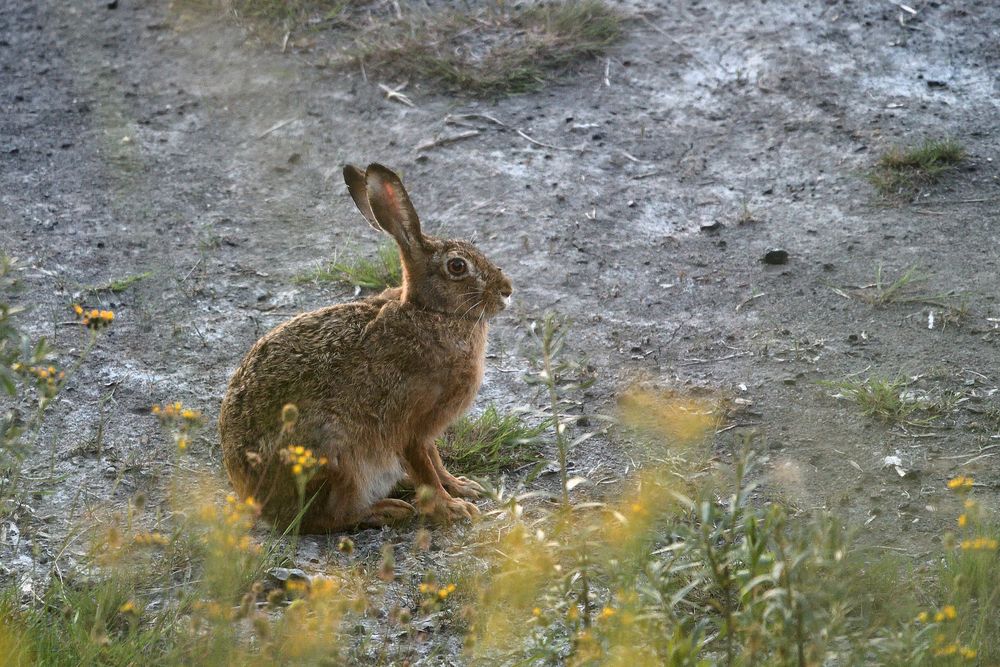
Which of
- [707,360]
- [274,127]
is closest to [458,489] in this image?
[707,360]

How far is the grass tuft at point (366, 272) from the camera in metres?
6.07

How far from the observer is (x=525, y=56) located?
7.83 meters

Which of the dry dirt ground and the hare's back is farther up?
the hare's back

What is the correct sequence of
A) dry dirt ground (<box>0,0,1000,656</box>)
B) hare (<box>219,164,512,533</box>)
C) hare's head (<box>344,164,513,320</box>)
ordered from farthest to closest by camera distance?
dry dirt ground (<box>0,0,1000,656</box>) → hare's head (<box>344,164,513,320</box>) → hare (<box>219,164,512,533</box>)

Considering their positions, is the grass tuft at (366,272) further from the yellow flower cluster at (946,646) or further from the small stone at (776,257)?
the yellow flower cluster at (946,646)

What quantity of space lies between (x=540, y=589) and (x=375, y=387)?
1.02 meters

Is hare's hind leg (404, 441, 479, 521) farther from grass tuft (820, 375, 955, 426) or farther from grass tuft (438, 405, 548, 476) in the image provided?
grass tuft (820, 375, 955, 426)

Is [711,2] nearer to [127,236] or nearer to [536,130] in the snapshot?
[536,130]

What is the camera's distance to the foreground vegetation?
2947 mm

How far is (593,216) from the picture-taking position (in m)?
6.62

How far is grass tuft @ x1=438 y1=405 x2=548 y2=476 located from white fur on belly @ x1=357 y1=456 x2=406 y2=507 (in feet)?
1.35

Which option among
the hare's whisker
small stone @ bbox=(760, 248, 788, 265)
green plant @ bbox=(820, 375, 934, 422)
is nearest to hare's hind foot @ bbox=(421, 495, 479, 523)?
the hare's whisker

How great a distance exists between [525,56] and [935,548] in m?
4.72

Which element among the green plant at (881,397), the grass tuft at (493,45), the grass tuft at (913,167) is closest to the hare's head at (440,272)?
the green plant at (881,397)
